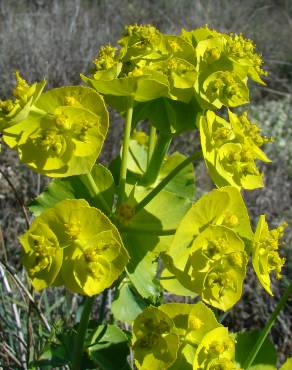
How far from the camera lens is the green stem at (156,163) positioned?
1.59 m

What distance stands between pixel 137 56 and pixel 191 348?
2.68 feet

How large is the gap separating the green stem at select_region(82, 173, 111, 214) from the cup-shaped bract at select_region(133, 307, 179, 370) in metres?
0.29

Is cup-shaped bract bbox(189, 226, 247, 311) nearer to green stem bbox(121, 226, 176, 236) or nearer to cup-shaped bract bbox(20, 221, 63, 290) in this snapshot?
green stem bbox(121, 226, 176, 236)

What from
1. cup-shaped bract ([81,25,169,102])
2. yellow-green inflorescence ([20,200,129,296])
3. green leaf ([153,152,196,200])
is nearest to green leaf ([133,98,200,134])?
cup-shaped bract ([81,25,169,102])

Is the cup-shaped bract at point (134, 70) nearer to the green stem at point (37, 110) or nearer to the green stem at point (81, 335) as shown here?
the green stem at point (37, 110)

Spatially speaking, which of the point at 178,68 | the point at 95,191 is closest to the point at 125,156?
the point at 95,191

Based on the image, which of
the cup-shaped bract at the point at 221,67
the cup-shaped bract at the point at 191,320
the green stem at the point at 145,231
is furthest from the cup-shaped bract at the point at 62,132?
the cup-shaped bract at the point at 191,320

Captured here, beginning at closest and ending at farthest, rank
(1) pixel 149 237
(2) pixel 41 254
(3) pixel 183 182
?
1. (2) pixel 41 254
2. (1) pixel 149 237
3. (3) pixel 183 182

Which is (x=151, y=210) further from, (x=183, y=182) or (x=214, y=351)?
(x=214, y=351)

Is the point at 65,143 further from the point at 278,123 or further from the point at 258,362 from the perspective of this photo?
the point at 278,123

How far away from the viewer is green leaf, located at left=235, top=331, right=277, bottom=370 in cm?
148

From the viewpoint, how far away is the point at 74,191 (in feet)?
4.81

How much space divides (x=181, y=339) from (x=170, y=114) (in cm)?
63

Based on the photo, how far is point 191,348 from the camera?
1.37 m
